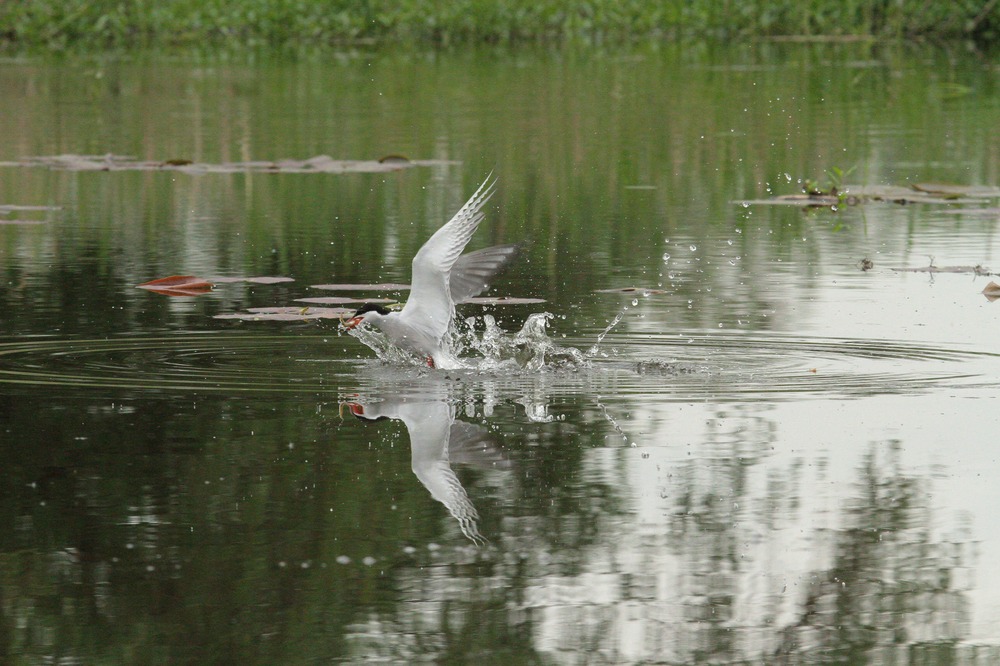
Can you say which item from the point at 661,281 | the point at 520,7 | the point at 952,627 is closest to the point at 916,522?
the point at 952,627

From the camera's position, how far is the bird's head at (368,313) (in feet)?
24.2

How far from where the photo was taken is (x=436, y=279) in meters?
7.43

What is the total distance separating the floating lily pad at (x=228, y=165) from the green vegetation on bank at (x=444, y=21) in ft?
56.8

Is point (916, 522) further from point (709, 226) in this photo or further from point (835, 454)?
Answer: point (709, 226)

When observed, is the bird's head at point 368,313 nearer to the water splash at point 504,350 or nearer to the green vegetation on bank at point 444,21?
the water splash at point 504,350

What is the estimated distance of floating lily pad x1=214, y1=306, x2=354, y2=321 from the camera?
28.0ft

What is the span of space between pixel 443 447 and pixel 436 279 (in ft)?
5.31

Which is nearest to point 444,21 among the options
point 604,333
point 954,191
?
point 954,191

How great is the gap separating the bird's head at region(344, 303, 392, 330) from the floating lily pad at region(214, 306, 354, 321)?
973 mm

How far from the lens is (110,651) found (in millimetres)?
3945

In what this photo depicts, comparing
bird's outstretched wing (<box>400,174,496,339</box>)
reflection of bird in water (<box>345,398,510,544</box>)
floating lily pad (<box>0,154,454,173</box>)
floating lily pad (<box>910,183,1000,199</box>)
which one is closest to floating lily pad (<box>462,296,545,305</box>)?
bird's outstretched wing (<box>400,174,496,339</box>)

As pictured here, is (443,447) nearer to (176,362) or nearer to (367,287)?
(176,362)

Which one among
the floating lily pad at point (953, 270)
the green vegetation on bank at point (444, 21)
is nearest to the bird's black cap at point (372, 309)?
the floating lily pad at point (953, 270)

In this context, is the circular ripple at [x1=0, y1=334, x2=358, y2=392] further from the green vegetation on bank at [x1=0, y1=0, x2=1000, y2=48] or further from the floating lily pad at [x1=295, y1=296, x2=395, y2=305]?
the green vegetation on bank at [x1=0, y1=0, x2=1000, y2=48]
